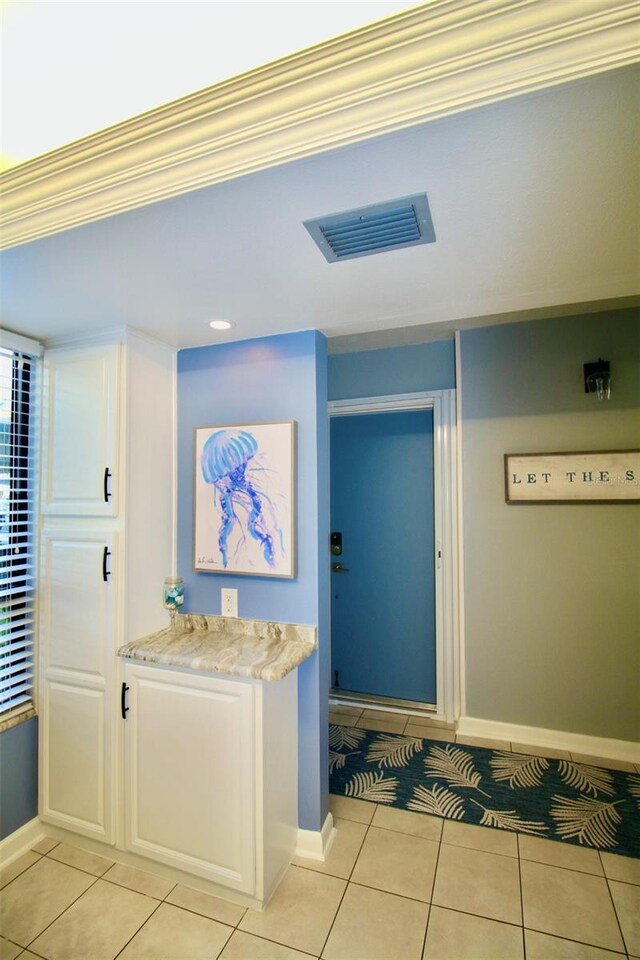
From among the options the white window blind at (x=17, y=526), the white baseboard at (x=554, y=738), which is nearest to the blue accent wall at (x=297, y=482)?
the white window blind at (x=17, y=526)

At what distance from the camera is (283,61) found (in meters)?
0.90

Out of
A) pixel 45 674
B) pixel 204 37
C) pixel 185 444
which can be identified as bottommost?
pixel 45 674

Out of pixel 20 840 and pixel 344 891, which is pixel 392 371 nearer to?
Answer: pixel 344 891

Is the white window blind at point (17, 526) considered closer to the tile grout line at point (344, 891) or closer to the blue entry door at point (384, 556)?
the tile grout line at point (344, 891)

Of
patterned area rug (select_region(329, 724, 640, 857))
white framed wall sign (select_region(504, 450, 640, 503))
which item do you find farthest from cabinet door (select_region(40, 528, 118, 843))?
white framed wall sign (select_region(504, 450, 640, 503))

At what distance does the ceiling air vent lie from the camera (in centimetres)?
117

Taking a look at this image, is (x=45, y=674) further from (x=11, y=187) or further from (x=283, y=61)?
(x=283, y=61)

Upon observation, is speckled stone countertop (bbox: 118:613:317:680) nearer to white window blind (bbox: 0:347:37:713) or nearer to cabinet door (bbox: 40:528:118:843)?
cabinet door (bbox: 40:528:118:843)

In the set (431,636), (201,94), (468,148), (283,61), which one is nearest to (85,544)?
(201,94)

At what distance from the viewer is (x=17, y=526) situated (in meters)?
2.10

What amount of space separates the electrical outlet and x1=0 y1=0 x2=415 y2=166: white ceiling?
1718 mm

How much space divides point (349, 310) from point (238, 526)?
104cm

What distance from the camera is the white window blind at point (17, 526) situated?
2010 millimetres

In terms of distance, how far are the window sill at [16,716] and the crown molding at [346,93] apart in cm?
201
